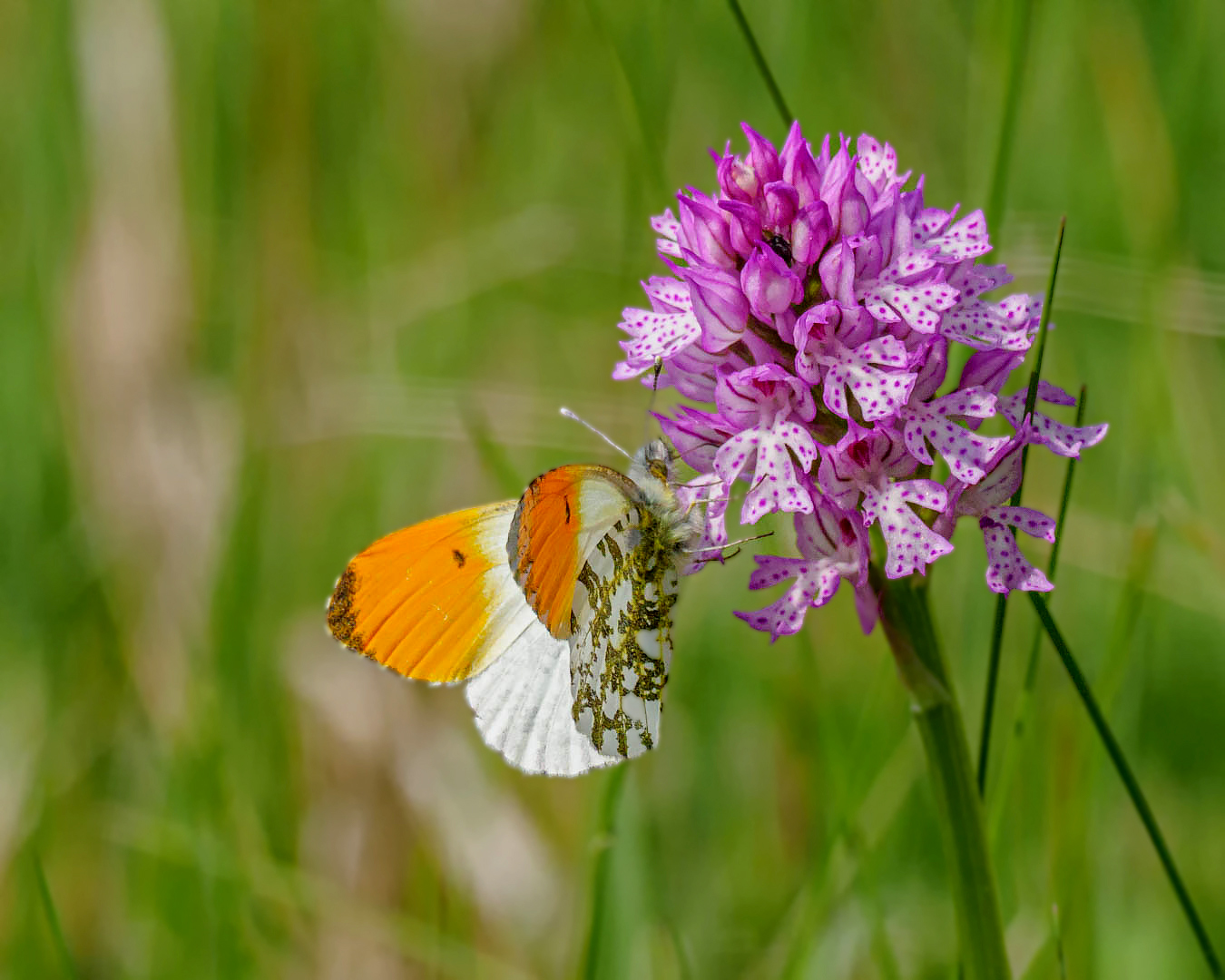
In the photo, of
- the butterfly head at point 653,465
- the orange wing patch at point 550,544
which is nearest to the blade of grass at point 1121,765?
the butterfly head at point 653,465

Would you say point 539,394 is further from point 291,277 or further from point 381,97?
point 381,97

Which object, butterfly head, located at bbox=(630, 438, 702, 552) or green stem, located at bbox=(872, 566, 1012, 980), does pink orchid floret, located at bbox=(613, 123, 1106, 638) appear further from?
butterfly head, located at bbox=(630, 438, 702, 552)

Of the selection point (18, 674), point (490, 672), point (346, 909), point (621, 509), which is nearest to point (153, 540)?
point (18, 674)

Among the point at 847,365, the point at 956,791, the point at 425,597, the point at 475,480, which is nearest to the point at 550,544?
the point at 425,597

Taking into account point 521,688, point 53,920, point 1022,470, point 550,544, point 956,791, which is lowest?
point 53,920

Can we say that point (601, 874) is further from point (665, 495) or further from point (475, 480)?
point (475, 480)

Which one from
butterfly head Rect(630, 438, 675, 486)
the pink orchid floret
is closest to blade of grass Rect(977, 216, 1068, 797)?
the pink orchid floret

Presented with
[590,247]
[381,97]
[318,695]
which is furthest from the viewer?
[381,97]
